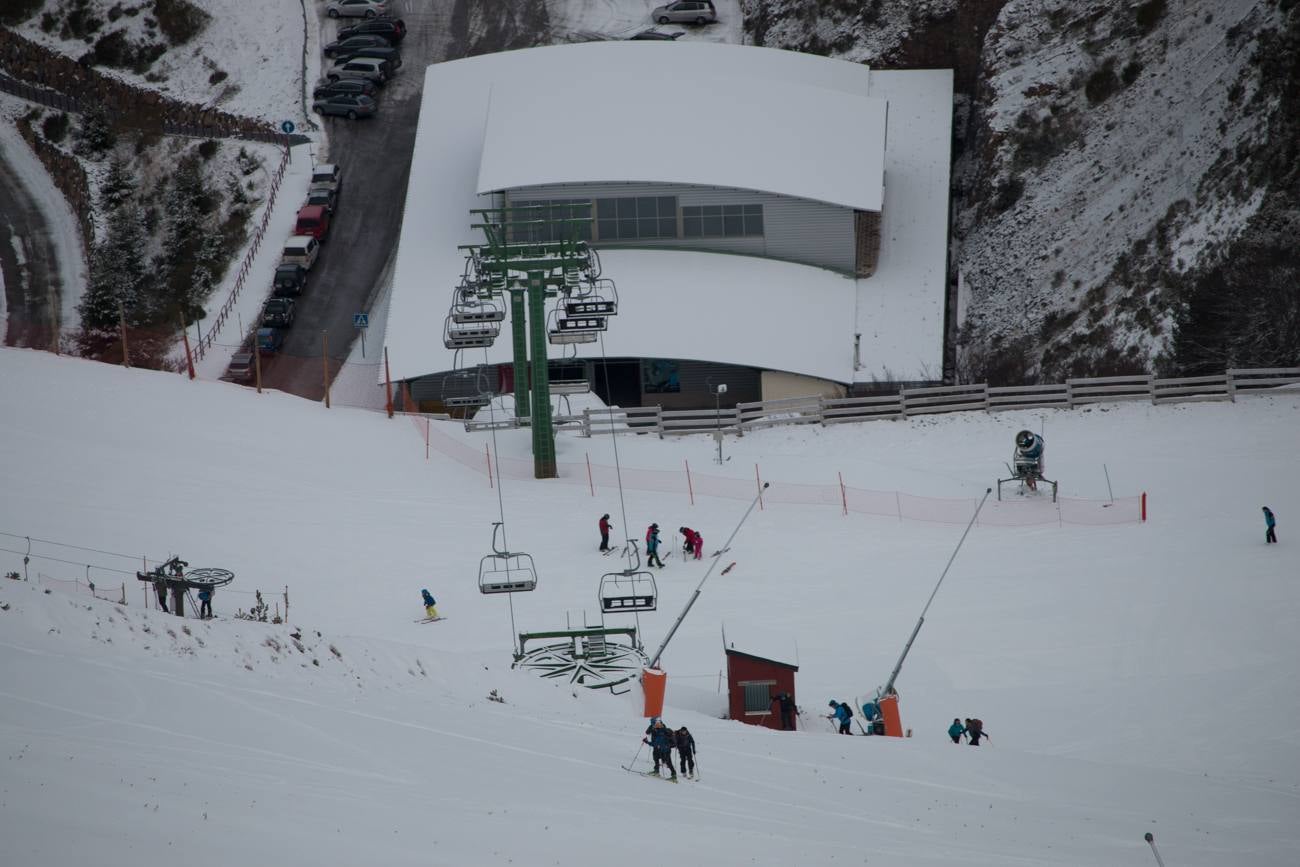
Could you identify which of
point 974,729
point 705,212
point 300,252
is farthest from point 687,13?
point 974,729

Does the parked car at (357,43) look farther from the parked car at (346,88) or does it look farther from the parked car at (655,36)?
the parked car at (655,36)

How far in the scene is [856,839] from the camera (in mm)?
26141

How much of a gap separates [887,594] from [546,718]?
1102 centimetres

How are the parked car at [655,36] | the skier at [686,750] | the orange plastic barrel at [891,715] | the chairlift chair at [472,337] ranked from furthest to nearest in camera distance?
the parked car at [655,36] < the chairlift chair at [472,337] < the orange plastic barrel at [891,715] < the skier at [686,750]

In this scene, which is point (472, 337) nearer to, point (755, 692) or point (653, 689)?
point (755, 692)

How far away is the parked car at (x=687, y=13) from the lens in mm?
71062

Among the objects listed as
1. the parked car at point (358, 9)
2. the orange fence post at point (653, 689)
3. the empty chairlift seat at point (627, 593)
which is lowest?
the orange fence post at point (653, 689)

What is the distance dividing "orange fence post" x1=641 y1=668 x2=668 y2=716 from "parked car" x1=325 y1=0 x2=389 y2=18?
48385 millimetres

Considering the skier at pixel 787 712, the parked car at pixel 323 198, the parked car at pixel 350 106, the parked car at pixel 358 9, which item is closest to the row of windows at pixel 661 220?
the parked car at pixel 323 198

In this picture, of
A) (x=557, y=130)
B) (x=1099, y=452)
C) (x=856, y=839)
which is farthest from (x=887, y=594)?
(x=557, y=130)

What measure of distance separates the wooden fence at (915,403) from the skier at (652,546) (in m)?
7.66

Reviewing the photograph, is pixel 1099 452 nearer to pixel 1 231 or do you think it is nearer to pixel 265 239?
pixel 265 239

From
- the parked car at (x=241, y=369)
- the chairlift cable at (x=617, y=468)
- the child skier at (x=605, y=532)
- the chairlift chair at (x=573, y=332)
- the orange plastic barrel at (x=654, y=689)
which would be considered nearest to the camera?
the orange plastic barrel at (x=654, y=689)

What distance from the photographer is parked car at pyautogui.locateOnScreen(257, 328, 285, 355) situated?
57250 mm
